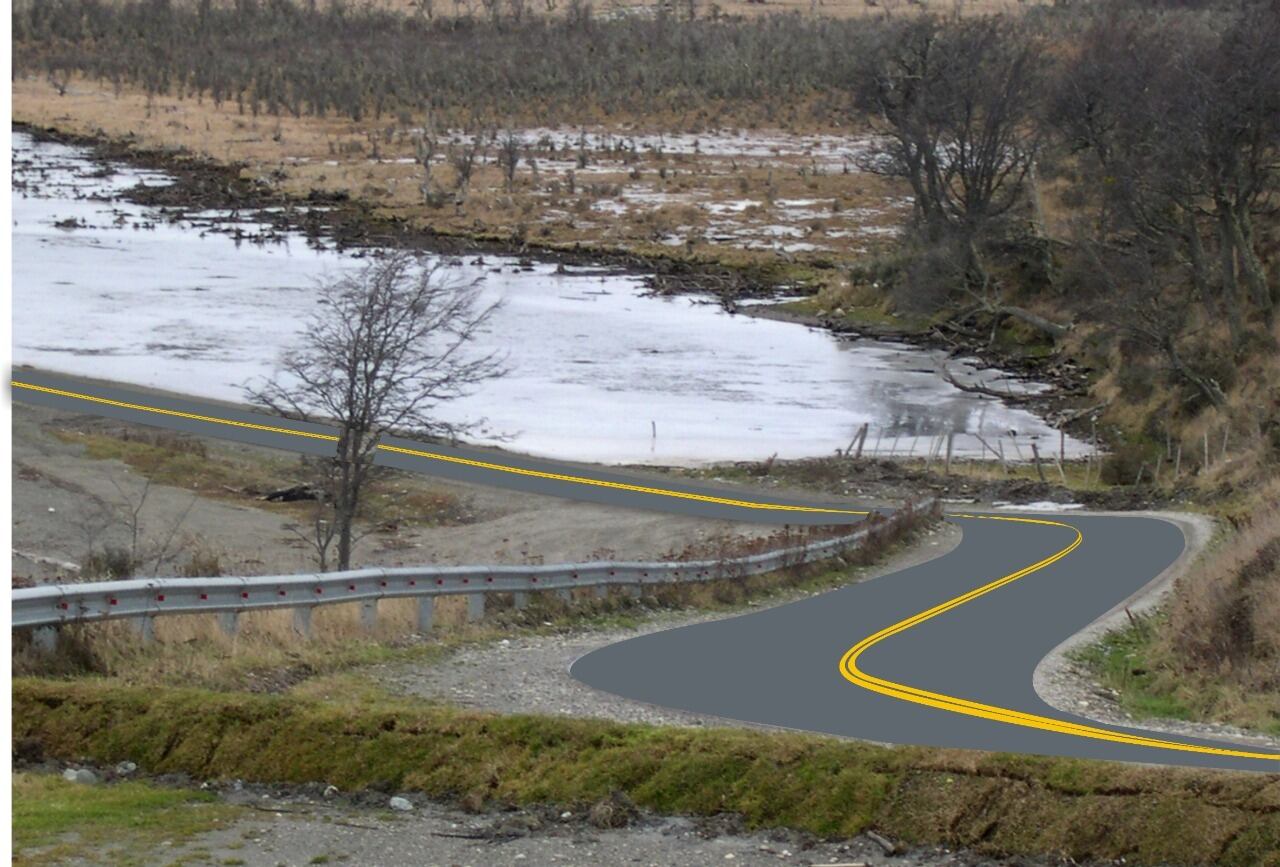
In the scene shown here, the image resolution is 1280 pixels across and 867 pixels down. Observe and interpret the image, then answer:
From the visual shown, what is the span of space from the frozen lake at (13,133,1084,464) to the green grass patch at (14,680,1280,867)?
1065 inches

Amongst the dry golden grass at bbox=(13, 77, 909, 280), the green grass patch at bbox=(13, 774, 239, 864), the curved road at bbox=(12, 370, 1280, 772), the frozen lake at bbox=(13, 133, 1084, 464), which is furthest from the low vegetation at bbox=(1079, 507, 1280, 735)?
the dry golden grass at bbox=(13, 77, 909, 280)

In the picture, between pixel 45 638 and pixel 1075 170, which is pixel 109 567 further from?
pixel 1075 170

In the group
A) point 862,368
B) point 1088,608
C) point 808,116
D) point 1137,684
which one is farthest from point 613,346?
point 808,116

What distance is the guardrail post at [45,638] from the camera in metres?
13.2

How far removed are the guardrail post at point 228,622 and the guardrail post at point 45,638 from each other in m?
1.68

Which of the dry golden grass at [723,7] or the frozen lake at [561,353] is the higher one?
the dry golden grass at [723,7]

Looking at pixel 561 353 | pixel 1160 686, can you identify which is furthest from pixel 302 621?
pixel 561 353

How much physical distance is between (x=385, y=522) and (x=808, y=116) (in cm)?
8682

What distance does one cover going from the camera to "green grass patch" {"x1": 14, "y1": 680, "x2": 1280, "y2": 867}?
9305 millimetres

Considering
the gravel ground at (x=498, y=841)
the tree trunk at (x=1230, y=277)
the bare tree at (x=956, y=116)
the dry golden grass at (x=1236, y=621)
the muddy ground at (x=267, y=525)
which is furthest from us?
the bare tree at (x=956, y=116)

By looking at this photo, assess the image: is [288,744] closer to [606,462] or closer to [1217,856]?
[1217,856]

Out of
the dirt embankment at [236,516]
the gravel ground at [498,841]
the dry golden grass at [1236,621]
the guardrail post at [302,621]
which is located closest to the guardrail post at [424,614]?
the guardrail post at [302,621]

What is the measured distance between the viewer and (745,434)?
42281 millimetres

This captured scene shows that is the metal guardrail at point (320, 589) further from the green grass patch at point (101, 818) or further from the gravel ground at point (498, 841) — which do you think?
the gravel ground at point (498, 841)
